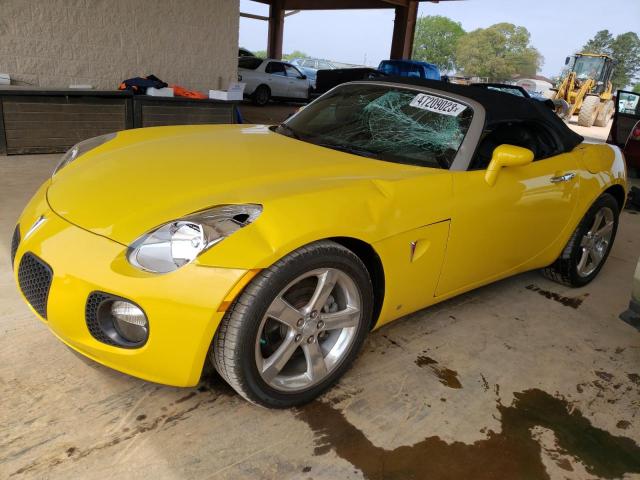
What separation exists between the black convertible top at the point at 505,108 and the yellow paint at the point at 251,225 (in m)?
0.20

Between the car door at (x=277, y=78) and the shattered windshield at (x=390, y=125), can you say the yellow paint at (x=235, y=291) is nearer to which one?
the shattered windshield at (x=390, y=125)

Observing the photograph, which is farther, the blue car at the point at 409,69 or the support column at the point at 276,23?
the support column at the point at 276,23

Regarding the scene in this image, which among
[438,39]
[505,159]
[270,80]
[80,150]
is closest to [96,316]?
[80,150]

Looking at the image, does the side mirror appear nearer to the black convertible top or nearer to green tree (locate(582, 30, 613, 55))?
the black convertible top

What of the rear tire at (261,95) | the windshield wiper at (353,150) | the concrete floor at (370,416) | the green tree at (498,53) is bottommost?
the concrete floor at (370,416)

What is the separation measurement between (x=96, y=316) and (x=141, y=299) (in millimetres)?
217

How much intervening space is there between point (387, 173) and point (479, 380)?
41.9 inches

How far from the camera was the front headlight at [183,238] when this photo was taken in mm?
1792

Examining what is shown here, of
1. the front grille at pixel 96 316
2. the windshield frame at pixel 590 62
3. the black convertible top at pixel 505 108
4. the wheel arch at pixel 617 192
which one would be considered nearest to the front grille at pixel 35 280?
the front grille at pixel 96 316

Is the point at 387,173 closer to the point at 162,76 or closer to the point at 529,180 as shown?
the point at 529,180

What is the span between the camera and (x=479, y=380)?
2508 millimetres

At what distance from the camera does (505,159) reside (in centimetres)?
255

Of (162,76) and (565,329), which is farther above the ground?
(162,76)

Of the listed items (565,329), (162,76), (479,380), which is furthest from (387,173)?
(162,76)
